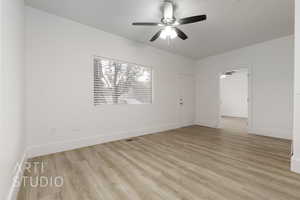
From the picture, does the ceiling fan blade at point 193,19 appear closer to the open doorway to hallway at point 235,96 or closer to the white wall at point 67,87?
the white wall at point 67,87

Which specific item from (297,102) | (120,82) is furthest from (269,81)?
(120,82)

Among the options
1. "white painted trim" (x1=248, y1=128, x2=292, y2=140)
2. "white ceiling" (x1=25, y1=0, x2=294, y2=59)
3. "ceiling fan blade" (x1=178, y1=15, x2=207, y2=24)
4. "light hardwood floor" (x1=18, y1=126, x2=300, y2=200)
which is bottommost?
"light hardwood floor" (x1=18, y1=126, x2=300, y2=200)

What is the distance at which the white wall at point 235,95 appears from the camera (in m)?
7.42

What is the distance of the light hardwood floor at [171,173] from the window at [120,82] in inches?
51.0

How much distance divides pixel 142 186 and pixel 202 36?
12.4ft

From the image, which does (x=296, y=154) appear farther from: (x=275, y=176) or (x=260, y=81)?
(x=260, y=81)

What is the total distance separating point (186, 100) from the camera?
538 cm

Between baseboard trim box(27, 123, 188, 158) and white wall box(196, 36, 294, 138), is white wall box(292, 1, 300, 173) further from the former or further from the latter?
baseboard trim box(27, 123, 188, 158)

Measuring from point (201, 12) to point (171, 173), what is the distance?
3.04m

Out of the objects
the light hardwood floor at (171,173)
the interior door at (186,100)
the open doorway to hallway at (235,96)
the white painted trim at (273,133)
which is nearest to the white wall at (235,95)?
the open doorway to hallway at (235,96)

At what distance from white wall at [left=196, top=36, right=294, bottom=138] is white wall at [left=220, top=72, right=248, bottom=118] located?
3144 mm

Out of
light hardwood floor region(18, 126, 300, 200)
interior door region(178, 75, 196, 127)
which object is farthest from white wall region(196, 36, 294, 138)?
interior door region(178, 75, 196, 127)

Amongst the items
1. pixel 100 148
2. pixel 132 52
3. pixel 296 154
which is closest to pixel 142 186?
pixel 100 148

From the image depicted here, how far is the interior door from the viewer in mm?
5174
